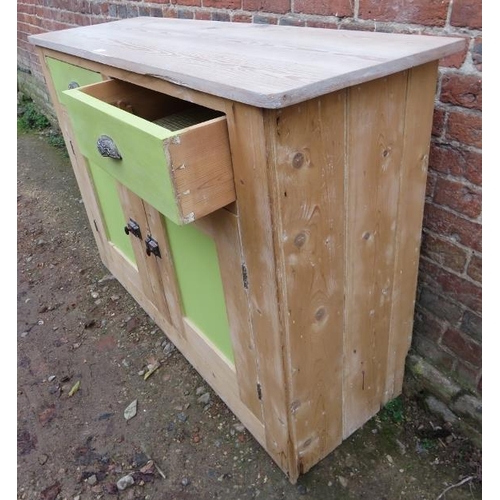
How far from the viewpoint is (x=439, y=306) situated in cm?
166

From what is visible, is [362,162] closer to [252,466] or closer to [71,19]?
[252,466]

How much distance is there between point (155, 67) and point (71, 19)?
2.63m

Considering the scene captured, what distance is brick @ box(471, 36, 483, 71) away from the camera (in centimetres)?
124

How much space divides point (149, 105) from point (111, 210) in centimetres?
85

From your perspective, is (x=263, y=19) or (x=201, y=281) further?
(x=263, y=19)

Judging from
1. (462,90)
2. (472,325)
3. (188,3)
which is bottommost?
(472,325)

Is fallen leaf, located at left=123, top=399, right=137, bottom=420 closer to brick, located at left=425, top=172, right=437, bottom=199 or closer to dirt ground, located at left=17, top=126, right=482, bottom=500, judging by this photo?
dirt ground, located at left=17, top=126, right=482, bottom=500

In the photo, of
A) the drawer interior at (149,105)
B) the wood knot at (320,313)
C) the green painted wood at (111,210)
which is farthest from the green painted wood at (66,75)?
the wood knot at (320,313)

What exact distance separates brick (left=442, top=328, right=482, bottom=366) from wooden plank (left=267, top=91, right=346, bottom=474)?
0.43 meters

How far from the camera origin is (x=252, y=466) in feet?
5.63

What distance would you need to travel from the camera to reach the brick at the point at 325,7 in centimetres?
151

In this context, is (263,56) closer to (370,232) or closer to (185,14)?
(370,232)

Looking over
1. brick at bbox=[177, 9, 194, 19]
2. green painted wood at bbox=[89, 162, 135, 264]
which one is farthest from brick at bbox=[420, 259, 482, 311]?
brick at bbox=[177, 9, 194, 19]

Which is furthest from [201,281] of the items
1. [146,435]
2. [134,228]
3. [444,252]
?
[444,252]
